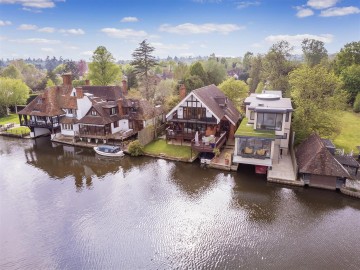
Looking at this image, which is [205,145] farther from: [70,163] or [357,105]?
[357,105]

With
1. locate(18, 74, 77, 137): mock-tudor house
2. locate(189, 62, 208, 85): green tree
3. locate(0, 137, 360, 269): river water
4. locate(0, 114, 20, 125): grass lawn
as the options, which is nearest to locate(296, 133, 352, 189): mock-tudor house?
locate(0, 137, 360, 269): river water

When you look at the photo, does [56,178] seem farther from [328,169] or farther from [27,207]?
[328,169]

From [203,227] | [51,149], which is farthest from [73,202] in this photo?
[51,149]

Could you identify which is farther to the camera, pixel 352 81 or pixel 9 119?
pixel 352 81

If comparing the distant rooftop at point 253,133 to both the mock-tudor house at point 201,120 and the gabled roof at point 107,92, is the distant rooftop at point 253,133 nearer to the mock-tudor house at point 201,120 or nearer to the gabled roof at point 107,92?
the mock-tudor house at point 201,120

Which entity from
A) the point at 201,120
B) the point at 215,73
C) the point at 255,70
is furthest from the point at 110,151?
the point at 255,70

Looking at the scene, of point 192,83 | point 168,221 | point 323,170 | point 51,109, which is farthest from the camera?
point 192,83
